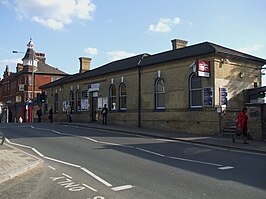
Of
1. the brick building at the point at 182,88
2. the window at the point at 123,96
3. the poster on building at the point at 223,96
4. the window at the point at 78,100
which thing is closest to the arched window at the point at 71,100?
the window at the point at 78,100

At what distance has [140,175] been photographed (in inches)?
340

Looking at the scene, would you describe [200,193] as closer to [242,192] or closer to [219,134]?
[242,192]

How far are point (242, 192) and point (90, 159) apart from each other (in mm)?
5759

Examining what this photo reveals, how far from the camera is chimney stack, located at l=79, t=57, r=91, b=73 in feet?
136

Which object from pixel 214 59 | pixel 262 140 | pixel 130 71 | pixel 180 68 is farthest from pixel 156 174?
pixel 130 71

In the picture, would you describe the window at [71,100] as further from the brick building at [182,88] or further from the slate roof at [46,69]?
the slate roof at [46,69]

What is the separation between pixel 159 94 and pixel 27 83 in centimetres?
4924

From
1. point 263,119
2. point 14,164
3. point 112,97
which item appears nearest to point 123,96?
point 112,97

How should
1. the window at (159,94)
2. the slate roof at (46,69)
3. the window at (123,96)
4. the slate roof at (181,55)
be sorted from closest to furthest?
1. the slate roof at (181,55)
2. the window at (159,94)
3. the window at (123,96)
4. the slate roof at (46,69)

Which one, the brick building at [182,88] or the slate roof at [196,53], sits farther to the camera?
the slate roof at [196,53]

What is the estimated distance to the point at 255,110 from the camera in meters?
17.8

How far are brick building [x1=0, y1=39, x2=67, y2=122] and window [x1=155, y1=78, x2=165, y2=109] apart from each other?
41564 millimetres

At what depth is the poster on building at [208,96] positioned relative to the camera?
2041cm

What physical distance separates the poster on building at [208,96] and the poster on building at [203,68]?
3.19 ft
